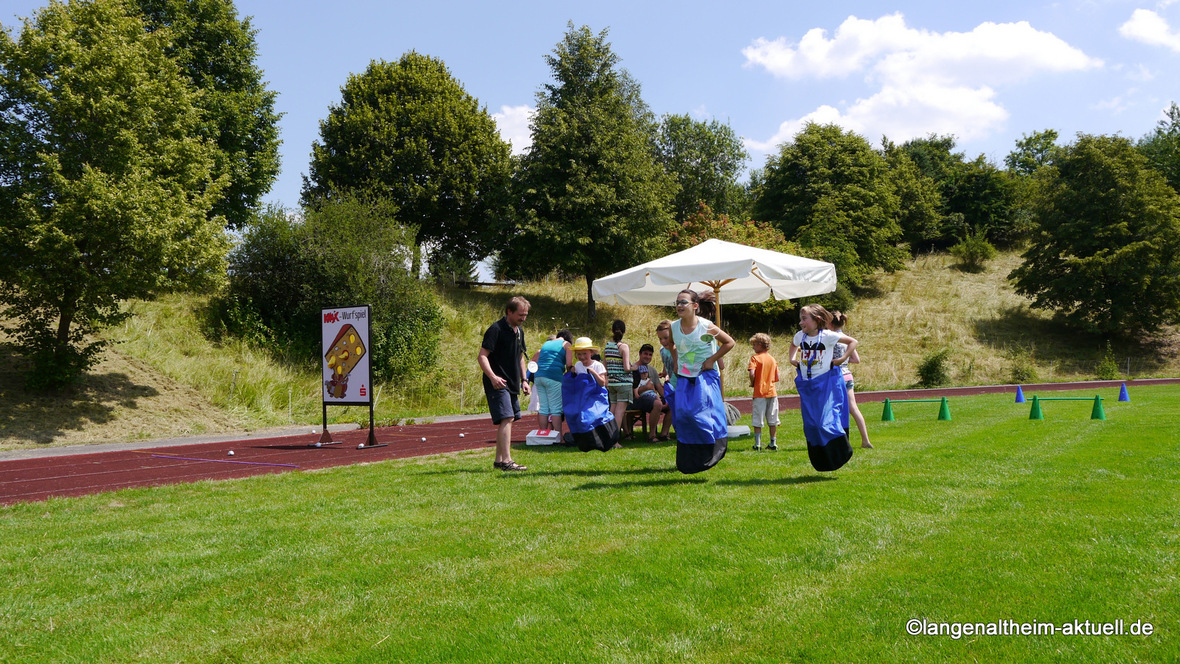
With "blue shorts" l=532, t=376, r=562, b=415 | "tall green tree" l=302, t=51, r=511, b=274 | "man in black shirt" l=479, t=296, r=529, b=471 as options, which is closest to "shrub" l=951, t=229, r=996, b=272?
"tall green tree" l=302, t=51, r=511, b=274

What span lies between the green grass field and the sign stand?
5.26m

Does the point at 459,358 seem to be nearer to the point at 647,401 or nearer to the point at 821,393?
the point at 647,401

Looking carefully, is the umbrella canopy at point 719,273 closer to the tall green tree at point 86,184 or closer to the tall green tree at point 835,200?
the tall green tree at point 86,184

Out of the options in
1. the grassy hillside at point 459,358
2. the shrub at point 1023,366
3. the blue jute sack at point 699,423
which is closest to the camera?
the blue jute sack at point 699,423

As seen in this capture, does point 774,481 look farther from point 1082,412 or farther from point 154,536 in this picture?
point 1082,412

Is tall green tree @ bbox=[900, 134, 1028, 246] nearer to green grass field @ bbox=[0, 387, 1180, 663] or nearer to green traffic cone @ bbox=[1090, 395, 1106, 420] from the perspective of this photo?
Result: green traffic cone @ bbox=[1090, 395, 1106, 420]

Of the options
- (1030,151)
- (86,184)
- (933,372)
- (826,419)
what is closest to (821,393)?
(826,419)

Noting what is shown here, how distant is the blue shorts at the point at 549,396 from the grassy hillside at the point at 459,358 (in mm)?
7285

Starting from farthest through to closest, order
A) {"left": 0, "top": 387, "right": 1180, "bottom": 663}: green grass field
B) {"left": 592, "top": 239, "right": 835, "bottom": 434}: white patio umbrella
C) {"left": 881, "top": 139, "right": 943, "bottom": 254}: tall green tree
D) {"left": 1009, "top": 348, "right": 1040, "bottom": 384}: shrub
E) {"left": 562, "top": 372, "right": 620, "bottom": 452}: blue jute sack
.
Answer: {"left": 881, "top": 139, "right": 943, "bottom": 254}: tall green tree < {"left": 1009, "top": 348, "right": 1040, "bottom": 384}: shrub < {"left": 592, "top": 239, "right": 835, "bottom": 434}: white patio umbrella < {"left": 562, "top": 372, "right": 620, "bottom": 452}: blue jute sack < {"left": 0, "top": 387, "right": 1180, "bottom": 663}: green grass field

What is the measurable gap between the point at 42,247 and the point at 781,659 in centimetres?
1668

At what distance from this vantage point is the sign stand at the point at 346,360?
531 inches

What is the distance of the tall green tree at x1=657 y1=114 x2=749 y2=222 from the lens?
5625 centimetres

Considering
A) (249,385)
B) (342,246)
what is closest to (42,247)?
(249,385)

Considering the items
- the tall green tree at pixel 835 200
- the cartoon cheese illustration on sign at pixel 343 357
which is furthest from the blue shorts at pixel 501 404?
the tall green tree at pixel 835 200
